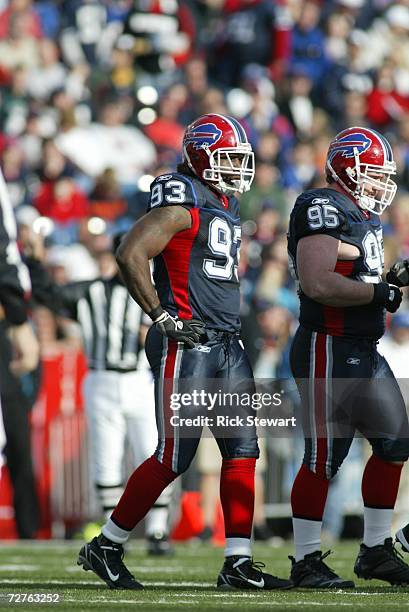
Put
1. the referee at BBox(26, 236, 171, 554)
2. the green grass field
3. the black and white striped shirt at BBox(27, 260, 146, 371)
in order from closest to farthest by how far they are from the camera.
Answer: the green grass field → the referee at BBox(26, 236, 171, 554) → the black and white striped shirt at BBox(27, 260, 146, 371)

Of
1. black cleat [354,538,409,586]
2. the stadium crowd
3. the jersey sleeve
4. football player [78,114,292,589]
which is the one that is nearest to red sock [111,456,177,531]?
football player [78,114,292,589]

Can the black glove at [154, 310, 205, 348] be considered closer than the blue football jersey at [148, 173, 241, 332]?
Yes

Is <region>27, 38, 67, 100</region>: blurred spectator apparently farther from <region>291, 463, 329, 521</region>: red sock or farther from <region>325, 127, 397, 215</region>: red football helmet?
<region>291, 463, 329, 521</region>: red sock

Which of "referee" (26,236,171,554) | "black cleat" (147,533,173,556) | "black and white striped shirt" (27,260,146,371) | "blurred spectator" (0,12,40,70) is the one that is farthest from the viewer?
"blurred spectator" (0,12,40,70)

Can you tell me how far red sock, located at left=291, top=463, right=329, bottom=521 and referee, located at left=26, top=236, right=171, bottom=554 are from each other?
2.97m

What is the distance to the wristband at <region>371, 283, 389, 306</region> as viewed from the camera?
6109 millimetres

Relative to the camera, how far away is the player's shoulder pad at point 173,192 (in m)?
6.10

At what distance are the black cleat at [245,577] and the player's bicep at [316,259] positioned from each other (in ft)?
3.94

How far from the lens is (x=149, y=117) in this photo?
14602mm

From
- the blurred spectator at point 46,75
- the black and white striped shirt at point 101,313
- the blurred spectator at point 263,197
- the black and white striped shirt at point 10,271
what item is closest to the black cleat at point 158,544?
the black and white striped shirt at point 101,313

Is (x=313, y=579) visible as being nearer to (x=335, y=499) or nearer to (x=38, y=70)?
(x=335, y=499)

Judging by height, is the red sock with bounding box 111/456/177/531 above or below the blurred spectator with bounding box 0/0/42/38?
below

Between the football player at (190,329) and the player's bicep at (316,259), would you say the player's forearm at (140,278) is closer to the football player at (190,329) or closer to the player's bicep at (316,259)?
the football player at (190,329)

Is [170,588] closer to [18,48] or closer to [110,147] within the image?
[110,147]
